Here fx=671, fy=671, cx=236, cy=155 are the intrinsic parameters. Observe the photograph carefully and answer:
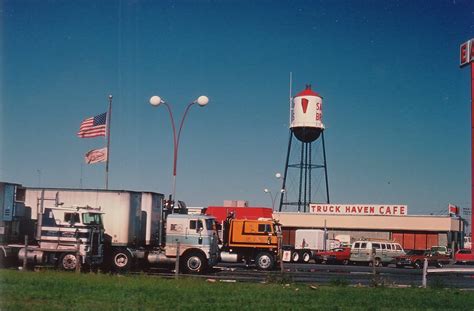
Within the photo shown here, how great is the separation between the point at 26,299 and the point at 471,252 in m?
53.0

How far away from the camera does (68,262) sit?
25.8m

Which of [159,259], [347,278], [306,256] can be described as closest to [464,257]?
[306,256]

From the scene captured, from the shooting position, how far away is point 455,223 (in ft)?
247

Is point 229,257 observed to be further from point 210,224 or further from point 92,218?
point 92,218

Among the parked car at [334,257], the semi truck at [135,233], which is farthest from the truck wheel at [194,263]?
the parked car at [334,257]

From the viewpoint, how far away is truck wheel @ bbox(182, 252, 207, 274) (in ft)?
92.6

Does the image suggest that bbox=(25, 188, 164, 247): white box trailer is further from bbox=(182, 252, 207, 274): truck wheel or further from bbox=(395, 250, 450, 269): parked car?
bbox=(395, 250, 450, 269): parked car

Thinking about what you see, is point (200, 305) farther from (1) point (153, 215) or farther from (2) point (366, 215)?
(2) point (366, 215)

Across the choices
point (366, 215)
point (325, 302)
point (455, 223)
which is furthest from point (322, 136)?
point (325, 302)

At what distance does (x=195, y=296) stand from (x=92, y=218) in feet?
40.1

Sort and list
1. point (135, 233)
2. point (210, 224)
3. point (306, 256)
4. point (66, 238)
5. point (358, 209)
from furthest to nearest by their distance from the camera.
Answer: point (358, 209), point (306, 256), point (210, 224), point (135, 233), point (66, 238)

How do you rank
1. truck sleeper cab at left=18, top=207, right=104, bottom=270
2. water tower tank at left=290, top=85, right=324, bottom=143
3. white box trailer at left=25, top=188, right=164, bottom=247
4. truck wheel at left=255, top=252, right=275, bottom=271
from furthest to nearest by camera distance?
1. water tower tank at left=290, top=85, right=324, bottom=143
2. truck wheel at left=255, top=252, right=275, bottom=271
3. white box trailer at left=25, top=188, right=164, bottom=247
4. truck sleeper cab at left=18, top=207, right=104, bottom=270

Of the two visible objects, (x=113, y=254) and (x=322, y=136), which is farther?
(x=322, y=136)

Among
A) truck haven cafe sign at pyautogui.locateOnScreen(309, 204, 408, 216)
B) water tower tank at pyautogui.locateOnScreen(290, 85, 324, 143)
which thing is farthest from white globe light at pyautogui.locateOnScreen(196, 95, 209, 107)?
truck haven cafe sign at pyautogui.locateOnScreen(309, 204, 408, 216)
